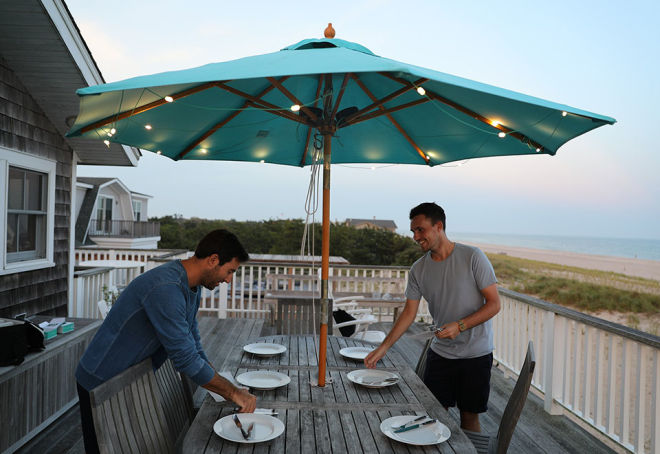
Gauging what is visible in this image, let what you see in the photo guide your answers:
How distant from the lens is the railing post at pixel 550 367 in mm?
4047

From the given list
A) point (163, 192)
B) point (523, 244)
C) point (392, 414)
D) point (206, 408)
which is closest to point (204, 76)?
point (206, 408)

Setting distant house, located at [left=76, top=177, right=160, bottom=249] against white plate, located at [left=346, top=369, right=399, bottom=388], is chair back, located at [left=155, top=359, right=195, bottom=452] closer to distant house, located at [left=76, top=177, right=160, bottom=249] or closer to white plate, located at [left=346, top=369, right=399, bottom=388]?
white plate, located at [left=346, top=369, right=399, bottom=388]

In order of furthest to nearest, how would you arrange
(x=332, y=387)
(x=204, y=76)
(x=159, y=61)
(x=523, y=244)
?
(x=523, y=244)
(x=159, y=61)
(x=332, y=387)
(x=204, y=76)

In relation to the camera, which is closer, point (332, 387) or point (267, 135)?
point (332, 387)

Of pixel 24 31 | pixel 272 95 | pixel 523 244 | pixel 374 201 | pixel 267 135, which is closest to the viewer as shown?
pixel 272 95

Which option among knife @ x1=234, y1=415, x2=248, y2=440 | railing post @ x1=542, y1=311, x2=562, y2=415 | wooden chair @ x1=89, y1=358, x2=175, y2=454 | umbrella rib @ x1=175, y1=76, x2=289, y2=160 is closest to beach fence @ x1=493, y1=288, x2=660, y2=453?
railing post @ x1=542, y1=311, x2=562, y2=415

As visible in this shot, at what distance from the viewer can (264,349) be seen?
2770 mm

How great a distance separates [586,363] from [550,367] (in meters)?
0.34

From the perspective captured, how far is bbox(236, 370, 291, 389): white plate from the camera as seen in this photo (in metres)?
2.11

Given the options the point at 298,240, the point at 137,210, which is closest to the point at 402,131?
the point at 298,240

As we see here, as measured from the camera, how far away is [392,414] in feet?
6.13

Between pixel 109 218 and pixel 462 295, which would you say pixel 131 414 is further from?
pixel 109 218

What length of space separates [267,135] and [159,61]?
1376cm

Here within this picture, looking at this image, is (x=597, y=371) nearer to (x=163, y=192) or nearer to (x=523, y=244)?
(x=163, y=192)
